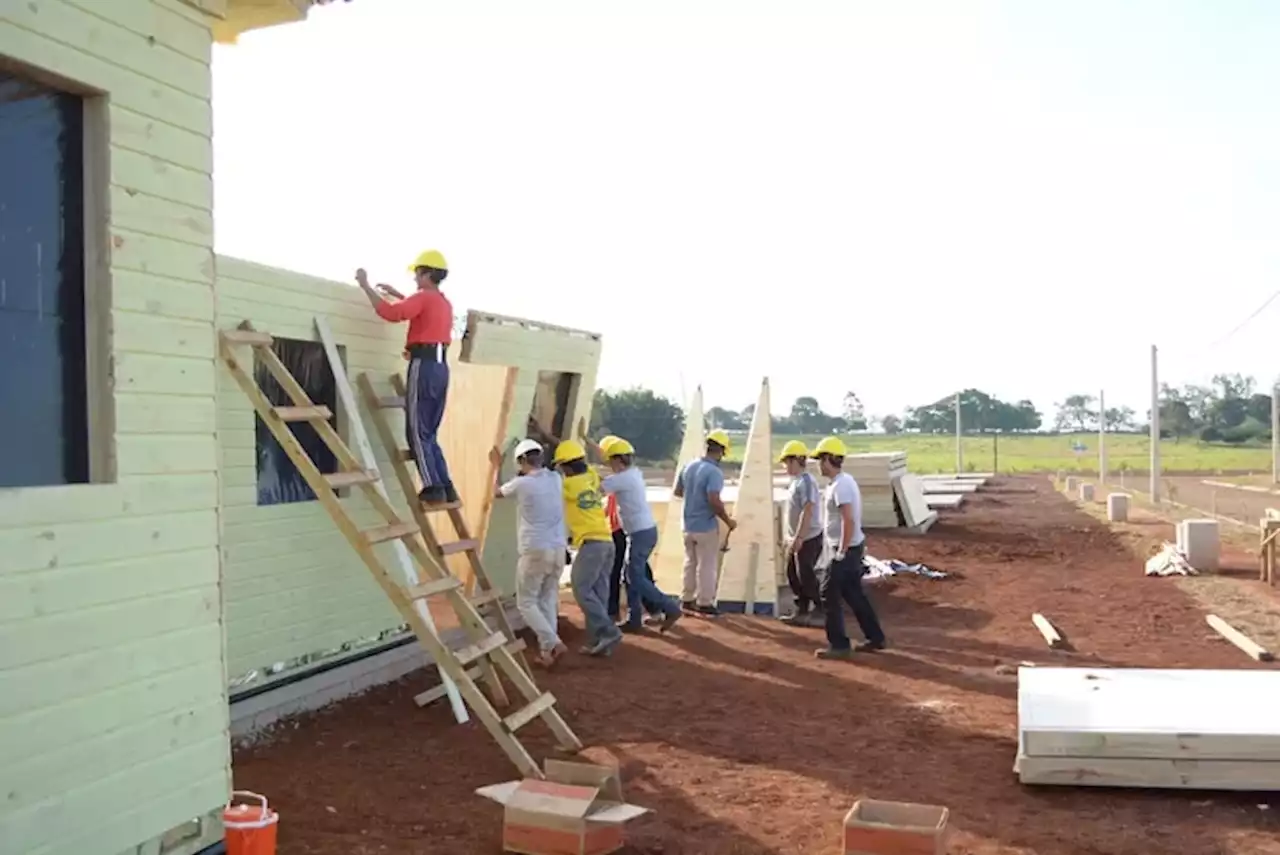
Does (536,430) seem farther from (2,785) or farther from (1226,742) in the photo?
(2,785)

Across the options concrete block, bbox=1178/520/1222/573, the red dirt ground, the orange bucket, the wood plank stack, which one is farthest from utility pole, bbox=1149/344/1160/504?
the orange bucket

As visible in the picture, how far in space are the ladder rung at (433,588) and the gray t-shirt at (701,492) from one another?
227 inches

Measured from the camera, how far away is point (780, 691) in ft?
32.6

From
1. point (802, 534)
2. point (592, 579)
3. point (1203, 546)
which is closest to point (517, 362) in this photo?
point (592, 579)

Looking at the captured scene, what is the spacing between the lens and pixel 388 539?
772cm

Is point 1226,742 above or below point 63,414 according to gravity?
below

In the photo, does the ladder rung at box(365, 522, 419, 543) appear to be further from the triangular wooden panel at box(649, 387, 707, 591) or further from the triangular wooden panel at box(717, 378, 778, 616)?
the triangular wooden panel at box(649, 387, 707, 591)

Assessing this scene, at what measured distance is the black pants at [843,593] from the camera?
36.1 ft

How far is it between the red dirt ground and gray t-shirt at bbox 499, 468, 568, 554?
1.19 meters

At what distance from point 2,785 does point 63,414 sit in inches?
53.9

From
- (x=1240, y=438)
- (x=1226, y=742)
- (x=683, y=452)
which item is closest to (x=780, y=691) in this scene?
(x=1226, y=742)

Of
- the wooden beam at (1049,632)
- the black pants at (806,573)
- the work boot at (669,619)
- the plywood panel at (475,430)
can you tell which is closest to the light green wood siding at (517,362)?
the plywood panel at (475,430)

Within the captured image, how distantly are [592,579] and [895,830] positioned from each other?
596 cm

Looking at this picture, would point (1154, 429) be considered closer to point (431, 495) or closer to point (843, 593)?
point (843, 593)
